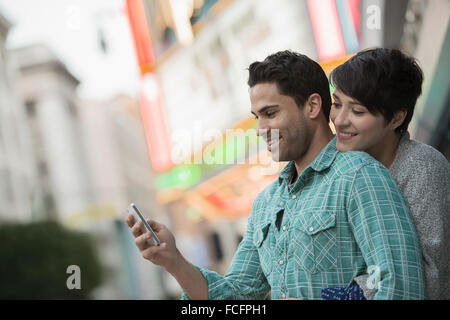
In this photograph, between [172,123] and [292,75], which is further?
[172,123]

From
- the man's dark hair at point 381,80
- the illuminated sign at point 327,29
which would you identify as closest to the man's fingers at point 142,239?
the man's dark hair at point 381,80

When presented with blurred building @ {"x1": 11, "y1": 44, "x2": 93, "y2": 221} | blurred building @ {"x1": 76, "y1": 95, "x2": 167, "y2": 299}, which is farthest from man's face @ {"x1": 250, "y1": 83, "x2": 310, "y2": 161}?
blurred building @ {"x1": 11, "y1": 44, "x2": 93, "y2": 221}

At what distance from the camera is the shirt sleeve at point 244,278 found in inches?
63.6

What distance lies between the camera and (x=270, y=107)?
4.89 feet

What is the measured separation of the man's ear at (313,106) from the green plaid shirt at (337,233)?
8cm

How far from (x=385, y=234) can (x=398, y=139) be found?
34cm

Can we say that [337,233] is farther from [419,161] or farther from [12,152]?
[12,152]

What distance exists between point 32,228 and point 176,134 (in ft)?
18.0

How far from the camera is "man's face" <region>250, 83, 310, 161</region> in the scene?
1.49 metres

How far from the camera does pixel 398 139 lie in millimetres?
1510

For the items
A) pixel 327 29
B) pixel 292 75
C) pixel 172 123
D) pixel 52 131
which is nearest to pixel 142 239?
pixel 292 75

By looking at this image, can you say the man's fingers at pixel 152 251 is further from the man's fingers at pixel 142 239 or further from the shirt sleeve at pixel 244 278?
the shirt sleeve at pixel 244 278

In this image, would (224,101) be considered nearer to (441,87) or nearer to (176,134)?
(176,134)
